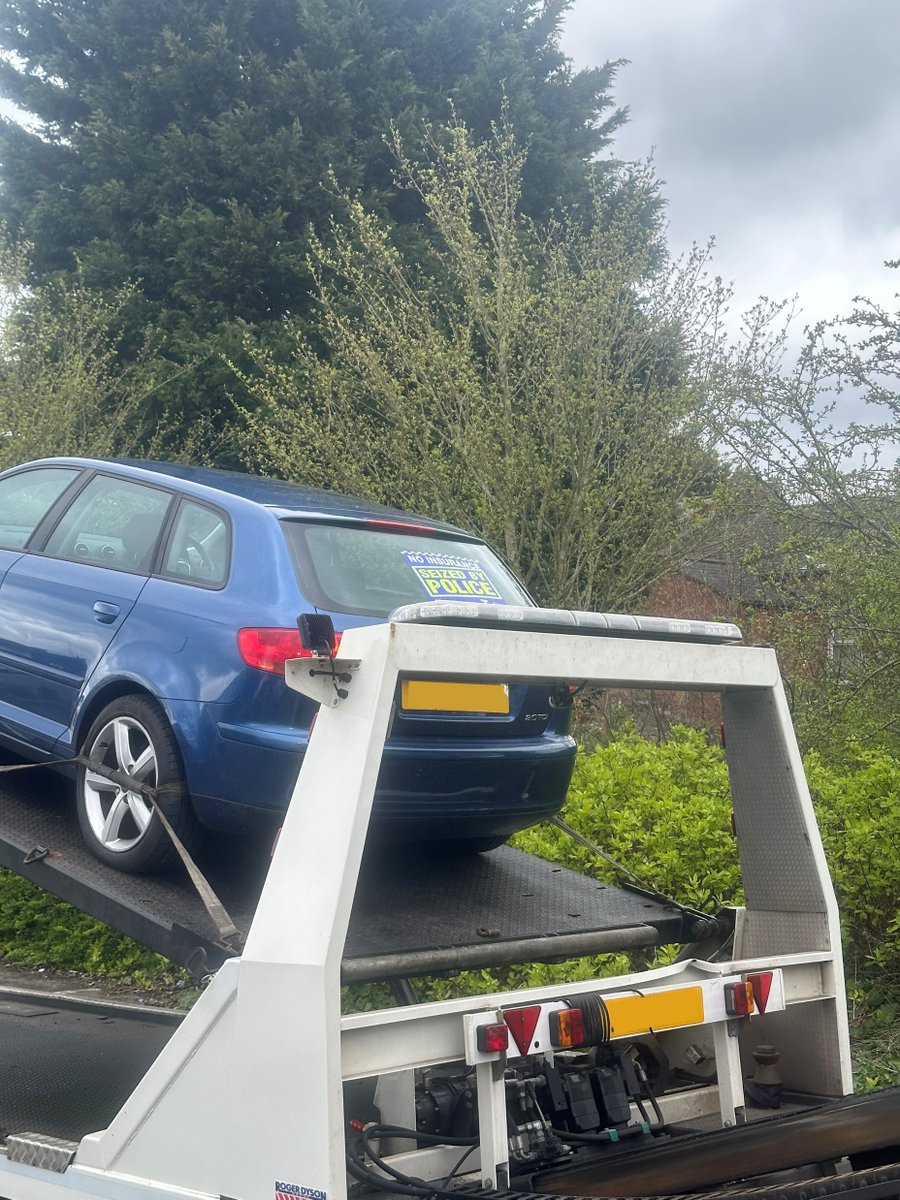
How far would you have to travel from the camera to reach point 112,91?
2105 centimetres

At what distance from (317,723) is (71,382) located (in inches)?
583

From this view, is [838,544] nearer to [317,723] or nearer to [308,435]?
[317,723]

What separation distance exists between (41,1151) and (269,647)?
4.50ft

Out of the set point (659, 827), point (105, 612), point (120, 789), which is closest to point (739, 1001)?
point (120, 789)

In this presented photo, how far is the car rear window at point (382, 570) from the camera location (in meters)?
3.62

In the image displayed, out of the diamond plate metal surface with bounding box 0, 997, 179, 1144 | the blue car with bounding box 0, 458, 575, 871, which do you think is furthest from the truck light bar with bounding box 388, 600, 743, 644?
the diamond plate metal surface with bounding box 0, 997, 179, 1144

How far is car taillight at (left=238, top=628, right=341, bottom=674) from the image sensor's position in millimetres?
3340

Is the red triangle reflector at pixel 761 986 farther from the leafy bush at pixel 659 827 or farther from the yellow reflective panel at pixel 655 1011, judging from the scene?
the leafy bush at pixel 659 827

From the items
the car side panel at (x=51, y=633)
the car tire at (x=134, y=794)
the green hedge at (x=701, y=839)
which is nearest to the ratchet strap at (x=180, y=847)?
the car tire at (x=134, y=794)

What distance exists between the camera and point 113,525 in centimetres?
410

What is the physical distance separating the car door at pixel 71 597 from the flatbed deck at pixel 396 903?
361 millimetres

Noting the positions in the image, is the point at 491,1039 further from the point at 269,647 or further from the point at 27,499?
the point at 27,499

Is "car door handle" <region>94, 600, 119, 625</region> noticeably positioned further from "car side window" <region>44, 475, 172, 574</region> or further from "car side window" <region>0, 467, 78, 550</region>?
"car side window" <region>0, 467, 78, 550</region>

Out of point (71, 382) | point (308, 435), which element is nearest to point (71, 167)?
point (71, 382)
